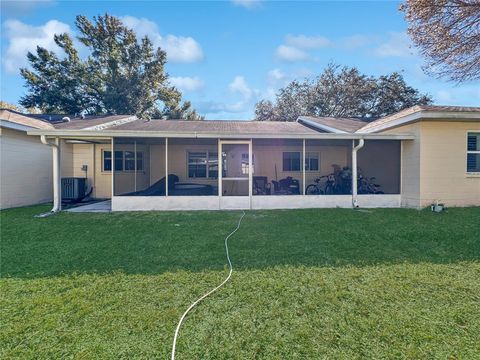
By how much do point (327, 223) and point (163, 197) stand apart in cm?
493

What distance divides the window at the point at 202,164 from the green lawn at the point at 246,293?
6150 mm

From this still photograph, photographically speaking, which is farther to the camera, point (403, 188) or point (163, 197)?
point (403, 188)

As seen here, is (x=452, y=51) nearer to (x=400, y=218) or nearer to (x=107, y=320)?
(x=400, y=218)

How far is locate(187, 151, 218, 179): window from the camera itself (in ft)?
39.0

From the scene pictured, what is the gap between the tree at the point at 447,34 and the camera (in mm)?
8734

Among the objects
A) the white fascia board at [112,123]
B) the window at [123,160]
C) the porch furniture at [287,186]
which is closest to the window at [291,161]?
the porch furniture at [287,186]

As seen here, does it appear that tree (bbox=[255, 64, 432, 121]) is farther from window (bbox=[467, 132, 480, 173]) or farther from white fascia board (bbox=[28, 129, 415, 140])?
white fascia board (bbox=[28, 129, 415, 140])

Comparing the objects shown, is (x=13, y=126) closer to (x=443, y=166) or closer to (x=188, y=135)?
(x=188, y=135)

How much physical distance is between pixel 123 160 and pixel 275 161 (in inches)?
265

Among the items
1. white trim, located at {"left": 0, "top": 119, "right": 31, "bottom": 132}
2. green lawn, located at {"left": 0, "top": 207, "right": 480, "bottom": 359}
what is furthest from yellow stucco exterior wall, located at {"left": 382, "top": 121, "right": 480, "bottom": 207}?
white trim, located at {"left": 0, "top": 119, "right": 31, "bottom": 132}

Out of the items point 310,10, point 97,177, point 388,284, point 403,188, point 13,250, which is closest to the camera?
point 388,284

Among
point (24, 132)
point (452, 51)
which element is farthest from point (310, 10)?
point (24, 132)

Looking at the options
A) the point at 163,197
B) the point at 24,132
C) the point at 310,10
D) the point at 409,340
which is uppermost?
the point at 310,10

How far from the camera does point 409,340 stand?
233cm
